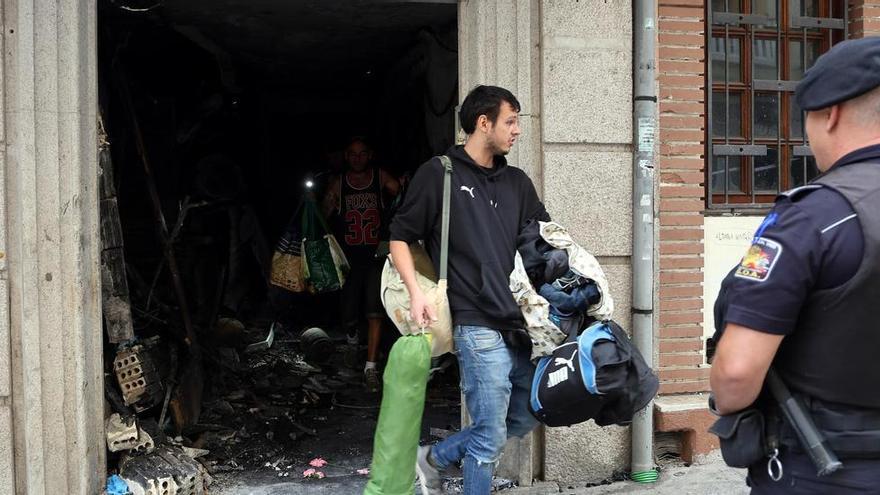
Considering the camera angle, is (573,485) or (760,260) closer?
(760,260)

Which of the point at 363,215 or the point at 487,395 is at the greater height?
the point at 363,215

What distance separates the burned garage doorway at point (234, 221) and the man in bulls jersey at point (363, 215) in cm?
29

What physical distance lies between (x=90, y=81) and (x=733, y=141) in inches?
140

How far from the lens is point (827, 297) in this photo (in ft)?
5.67

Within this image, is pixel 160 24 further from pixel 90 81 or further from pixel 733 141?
pixel 733 141

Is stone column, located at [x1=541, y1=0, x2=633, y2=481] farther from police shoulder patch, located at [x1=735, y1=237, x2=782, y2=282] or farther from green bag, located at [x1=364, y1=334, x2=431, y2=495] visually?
police shoulder patch, located at [x1=735, y1=237, x2=782, y2=282]

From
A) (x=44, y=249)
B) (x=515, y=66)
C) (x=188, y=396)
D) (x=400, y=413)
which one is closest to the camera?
(x=400, y=413)

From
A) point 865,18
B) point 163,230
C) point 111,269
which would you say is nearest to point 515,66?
point 865,18

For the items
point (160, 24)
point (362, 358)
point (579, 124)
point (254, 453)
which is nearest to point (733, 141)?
point (579, 124)

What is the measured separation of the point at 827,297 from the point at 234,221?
6754 mm

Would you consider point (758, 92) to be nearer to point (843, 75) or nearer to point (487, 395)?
point (487, 395)

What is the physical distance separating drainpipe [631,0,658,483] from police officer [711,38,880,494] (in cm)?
239

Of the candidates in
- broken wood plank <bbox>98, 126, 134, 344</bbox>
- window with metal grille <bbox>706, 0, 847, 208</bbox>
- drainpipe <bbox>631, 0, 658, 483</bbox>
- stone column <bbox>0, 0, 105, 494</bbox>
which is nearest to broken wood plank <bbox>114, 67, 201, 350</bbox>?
broken wood plank <bbox>98, 126, 134, 344</bbox>

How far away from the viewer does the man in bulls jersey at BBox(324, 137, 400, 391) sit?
643cm
